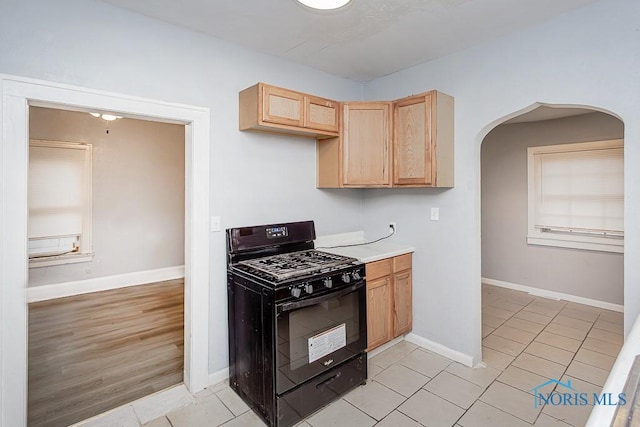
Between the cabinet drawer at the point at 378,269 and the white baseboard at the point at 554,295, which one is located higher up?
the cabinet drawer at the point at 378,269

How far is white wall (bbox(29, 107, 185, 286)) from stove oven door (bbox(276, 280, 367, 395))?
12.9ft

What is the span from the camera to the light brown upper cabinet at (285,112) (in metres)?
2.46

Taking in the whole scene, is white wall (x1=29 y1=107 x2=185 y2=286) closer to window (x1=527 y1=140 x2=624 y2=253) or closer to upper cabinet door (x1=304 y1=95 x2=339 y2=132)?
upper cabinet door (x1=304 y1=95 x2=339 y2=132)

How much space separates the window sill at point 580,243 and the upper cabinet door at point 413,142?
2893mm

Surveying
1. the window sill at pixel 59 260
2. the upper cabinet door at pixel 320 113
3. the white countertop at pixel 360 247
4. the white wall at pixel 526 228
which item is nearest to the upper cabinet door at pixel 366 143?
the upper cabinet door at pixel 320 113

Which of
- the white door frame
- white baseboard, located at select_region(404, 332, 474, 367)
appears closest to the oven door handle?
white baseboard, located at select_region(404, 332, 474, 367)

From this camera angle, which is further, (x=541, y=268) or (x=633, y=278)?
(x=541, y=268)

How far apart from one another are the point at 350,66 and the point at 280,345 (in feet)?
8.23

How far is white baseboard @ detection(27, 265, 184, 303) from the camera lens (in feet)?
14.3

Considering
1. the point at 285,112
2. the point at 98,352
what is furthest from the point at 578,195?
the point at 98,352

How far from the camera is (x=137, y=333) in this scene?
3434mm

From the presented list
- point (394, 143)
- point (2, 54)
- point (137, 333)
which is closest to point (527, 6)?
point (394, 143)

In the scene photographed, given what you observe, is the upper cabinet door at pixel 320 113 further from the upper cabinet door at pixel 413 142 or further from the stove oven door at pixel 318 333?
the stove oven door at pixel 318 333

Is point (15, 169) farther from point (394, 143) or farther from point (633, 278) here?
point (633, 278)
